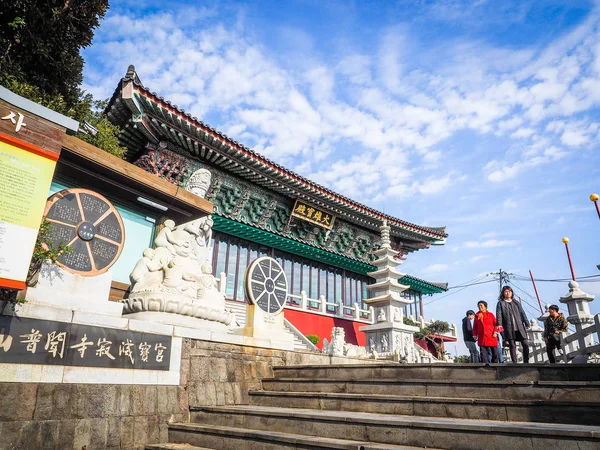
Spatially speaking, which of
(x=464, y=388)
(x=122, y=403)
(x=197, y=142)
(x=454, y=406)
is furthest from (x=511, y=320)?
(x=197, y=142)

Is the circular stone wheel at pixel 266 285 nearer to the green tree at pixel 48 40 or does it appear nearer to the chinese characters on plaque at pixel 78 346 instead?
the chinese characters on plaque at pixel 78 346

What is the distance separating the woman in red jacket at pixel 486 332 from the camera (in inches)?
272

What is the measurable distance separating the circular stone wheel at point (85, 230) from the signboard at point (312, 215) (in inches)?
390

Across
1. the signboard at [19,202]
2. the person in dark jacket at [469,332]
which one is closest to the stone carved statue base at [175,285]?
the signboard at [19,202]

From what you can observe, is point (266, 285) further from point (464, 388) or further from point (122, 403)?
point (464, 388)

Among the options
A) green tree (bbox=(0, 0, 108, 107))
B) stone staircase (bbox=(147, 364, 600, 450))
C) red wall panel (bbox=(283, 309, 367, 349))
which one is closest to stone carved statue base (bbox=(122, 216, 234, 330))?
stone staircase (bbox=(147, 364, 600, 450))

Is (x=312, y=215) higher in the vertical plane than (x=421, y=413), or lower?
higher

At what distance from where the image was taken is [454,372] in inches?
196

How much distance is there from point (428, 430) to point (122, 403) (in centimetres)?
336

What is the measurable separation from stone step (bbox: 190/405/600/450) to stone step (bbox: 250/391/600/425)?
0.60ft

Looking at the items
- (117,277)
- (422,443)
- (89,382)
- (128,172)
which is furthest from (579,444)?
(117,277)

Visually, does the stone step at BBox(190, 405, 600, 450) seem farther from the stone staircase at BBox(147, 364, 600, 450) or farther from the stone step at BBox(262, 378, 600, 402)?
the stone step at BBox(262, 378, 600, 402)

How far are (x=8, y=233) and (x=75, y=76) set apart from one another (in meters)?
6.52

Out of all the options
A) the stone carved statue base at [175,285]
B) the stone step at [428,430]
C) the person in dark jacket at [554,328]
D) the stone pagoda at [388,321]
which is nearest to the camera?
the stone step at [428,430]
